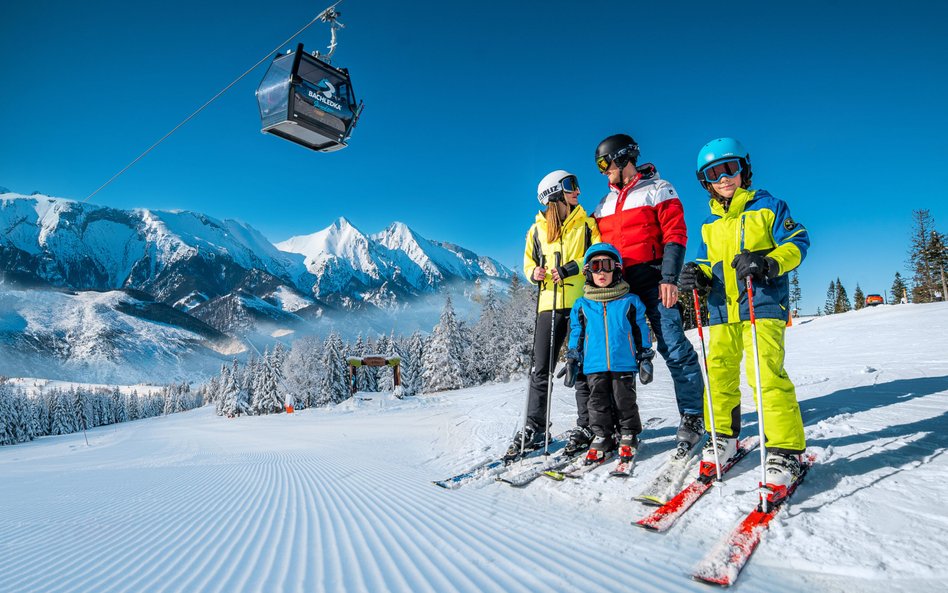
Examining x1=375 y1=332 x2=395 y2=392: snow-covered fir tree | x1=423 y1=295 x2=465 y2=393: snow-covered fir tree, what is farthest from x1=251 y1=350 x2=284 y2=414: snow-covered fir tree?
x1=423 y1=295 x2=465 y2=393: snow-covered fir tree

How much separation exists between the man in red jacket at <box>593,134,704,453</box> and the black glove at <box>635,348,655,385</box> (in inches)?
8.9

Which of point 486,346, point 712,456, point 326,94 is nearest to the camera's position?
point 712,456

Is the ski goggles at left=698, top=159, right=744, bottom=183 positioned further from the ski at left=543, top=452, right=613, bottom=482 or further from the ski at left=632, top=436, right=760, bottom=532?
the ski at left=543, top=452, right=613, bottom=482

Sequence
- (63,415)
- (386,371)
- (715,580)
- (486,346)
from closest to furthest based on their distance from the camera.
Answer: (715,580) < (486,346) < (386,371) < (63,415)

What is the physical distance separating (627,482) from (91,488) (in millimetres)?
7259

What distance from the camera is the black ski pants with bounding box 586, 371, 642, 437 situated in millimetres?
3883

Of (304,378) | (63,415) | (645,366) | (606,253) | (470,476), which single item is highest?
(606,253)

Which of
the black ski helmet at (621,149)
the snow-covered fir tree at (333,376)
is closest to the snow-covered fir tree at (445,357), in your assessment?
the snow-covered fir tree at (333,376)

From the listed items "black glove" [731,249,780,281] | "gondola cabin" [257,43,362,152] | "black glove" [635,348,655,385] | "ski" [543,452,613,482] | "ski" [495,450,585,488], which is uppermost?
"gondola cabin" [257,43,362,152]

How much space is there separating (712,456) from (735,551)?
1.37 metres

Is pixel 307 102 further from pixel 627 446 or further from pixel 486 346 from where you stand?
pixel 486 346

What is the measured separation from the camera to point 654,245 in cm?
414

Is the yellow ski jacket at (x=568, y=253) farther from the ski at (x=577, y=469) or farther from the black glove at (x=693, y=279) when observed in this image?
the ski at (x=577, y=469)

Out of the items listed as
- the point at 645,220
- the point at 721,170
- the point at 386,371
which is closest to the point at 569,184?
the point at 645,220
